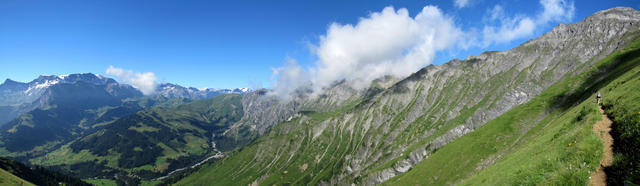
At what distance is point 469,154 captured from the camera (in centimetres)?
14625

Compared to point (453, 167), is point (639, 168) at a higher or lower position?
higher

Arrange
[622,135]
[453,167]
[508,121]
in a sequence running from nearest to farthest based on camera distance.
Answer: [622,135] → [453,167] → [508,121]

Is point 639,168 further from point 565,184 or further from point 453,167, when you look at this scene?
point 453,167

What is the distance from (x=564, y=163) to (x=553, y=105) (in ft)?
563

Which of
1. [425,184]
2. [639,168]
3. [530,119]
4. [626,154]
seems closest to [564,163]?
[626,154]

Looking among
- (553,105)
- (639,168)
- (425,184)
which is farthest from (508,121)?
(639,168)

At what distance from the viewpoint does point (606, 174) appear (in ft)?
60.8

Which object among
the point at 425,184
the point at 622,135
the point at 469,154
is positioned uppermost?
the point at 622,135

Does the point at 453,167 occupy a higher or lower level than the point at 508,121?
lower

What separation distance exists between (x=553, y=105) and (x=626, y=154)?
568 ft

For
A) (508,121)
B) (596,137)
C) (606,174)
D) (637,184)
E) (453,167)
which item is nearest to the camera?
(637,184)

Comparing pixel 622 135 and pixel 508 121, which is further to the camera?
pixel 508 121

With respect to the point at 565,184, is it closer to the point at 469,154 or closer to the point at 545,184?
the point at 545,184

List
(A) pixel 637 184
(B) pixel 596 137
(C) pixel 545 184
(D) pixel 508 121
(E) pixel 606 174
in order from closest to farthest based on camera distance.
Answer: (A) pixel 637 184
(E) pixel 606 174
(C) pixel 545 184
(B) pixel 596 137
(D) pixel 508 121
